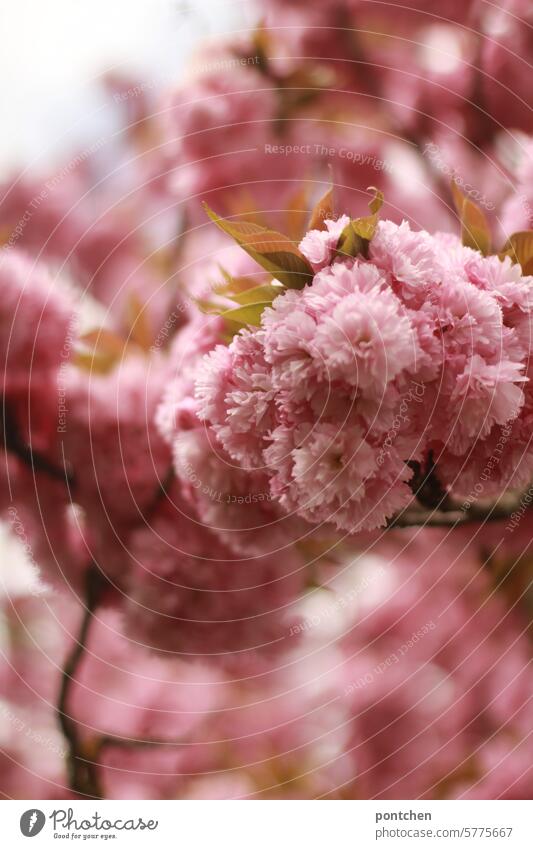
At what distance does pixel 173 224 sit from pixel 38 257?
4.7 inches

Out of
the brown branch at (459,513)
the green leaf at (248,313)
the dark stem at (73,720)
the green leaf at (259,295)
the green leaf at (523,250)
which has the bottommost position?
the dark stem at (73,720)

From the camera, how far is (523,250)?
0.43m

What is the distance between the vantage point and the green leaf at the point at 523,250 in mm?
431

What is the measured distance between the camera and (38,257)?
0.63 meters

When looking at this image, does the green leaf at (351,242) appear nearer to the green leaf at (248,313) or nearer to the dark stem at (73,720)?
the green leaf at (248,313)

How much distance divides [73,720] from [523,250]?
504mm

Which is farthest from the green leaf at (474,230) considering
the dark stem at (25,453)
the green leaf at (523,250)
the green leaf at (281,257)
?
the dark stem at (25,453)

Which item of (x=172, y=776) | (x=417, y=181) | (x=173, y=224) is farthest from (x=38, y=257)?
(x=172, y=776)

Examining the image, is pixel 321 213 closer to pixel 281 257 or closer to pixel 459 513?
pixel 281 257

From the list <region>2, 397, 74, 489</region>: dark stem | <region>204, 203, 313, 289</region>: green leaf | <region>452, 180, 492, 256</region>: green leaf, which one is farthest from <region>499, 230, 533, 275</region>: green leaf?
<region>2, 397, 74, 489</region>: dark stem

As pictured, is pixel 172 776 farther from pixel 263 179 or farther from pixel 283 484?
pixel 263 179

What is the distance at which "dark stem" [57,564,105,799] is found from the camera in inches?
23.3

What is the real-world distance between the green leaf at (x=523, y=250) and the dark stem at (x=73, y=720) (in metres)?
0.41

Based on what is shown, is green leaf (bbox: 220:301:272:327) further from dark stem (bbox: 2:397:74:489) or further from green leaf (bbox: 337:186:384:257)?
dark stem (bbox: 2:397:74:489)
